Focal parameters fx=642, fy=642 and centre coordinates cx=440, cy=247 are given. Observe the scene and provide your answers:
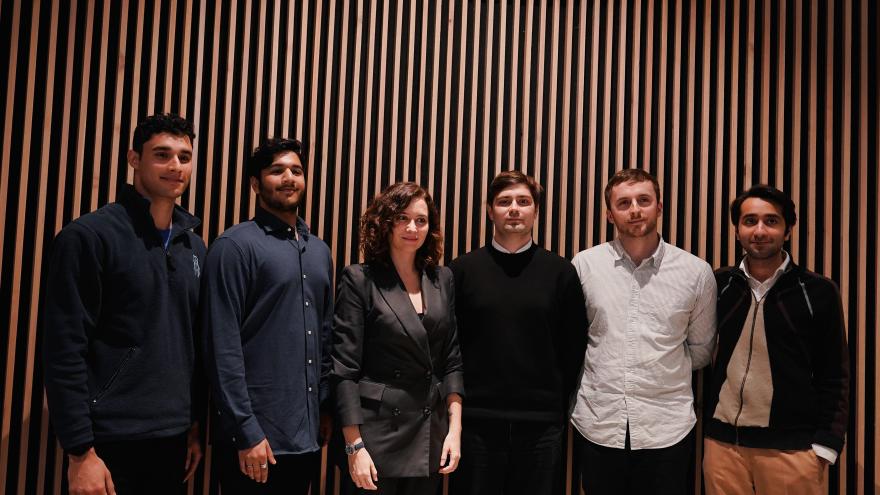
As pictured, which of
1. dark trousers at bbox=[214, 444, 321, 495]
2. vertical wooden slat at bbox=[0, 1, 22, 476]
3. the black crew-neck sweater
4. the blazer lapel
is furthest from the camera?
vertical wooden slat at bbox=[0, 1, 22, 476]

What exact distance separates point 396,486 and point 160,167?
1.57 meters

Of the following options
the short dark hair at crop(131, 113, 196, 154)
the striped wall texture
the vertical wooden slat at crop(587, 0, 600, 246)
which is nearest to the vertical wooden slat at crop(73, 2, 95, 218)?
the striped wall texture

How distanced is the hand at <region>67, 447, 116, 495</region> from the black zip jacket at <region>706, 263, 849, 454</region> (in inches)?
102

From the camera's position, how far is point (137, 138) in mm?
2553

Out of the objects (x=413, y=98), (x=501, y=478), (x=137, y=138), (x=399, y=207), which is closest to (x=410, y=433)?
(x=501, y=478)

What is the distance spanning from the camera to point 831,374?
2.90 m

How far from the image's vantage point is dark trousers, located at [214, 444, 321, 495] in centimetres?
244

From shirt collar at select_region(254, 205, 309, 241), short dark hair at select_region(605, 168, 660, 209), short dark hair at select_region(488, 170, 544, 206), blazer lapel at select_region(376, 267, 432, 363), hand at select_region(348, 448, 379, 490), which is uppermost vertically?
short dark hair at select_region(605, 168, 660, 209)

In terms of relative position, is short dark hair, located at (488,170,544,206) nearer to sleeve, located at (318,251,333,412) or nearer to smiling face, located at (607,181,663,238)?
smiling face, located at (607,181,663,238)

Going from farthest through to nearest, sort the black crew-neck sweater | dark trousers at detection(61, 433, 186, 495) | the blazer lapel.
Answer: the black crew-neck sweater < the blazer lapel < dark trousers at detection(61, 433, 186, 495)

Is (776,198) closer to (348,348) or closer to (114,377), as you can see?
(348,348)

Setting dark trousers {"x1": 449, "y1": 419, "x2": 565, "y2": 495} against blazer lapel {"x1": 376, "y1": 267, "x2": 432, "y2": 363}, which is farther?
dark trousers {"x1": 449, "y1": 419, "x2": 565, "y2": 495}

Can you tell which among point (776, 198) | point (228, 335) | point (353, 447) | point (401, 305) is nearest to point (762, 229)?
point (776, 198)

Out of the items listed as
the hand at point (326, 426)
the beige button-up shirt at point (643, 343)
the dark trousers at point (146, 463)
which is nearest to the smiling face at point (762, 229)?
the beige button-up shirt at point (643, 343)
